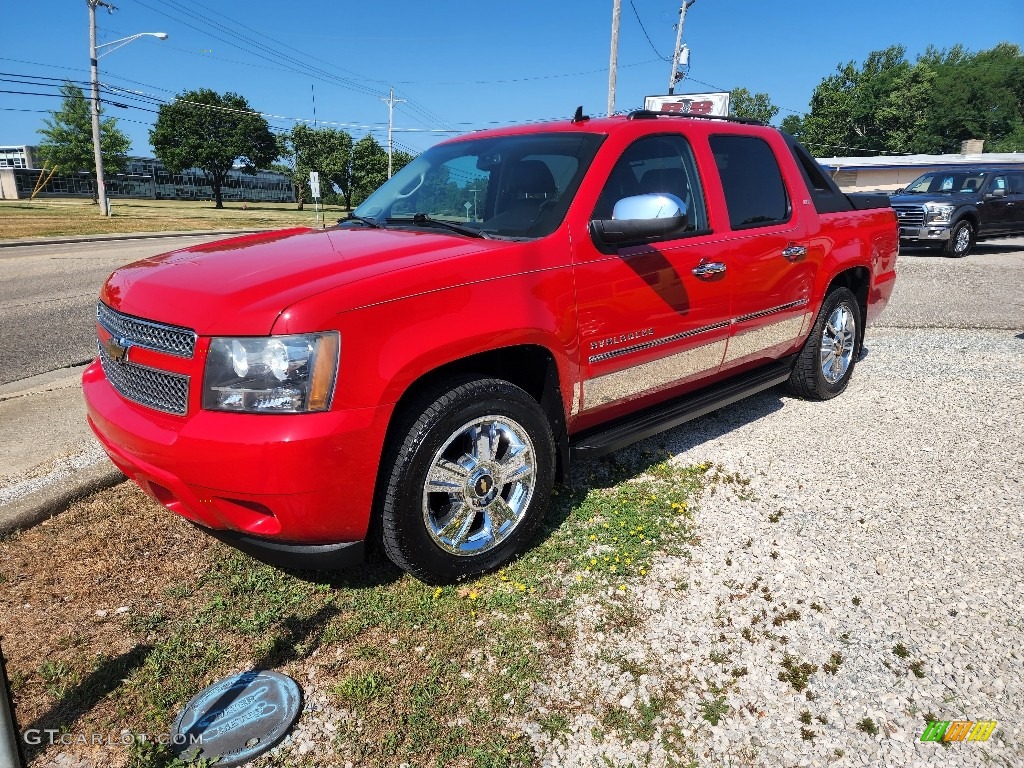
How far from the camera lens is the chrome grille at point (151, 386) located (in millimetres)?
2391

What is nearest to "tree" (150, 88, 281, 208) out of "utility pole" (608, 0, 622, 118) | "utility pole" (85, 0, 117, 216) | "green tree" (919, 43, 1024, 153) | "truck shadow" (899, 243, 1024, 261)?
"utility pole" (85, 0, 117, 216)

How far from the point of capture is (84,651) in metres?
2.41

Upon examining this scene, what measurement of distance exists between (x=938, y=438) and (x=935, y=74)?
310 feet

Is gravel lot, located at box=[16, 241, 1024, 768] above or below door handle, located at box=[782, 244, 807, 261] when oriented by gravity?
below

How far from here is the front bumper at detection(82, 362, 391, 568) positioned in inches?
87.7

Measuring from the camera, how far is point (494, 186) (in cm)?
343

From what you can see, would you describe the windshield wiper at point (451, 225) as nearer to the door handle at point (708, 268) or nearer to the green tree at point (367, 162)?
the door handle at point (708, 268)

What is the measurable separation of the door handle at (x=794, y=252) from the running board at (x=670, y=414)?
767 millimetres

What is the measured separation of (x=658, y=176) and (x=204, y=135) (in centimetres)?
7209

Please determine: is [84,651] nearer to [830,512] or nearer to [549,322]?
[549,322]

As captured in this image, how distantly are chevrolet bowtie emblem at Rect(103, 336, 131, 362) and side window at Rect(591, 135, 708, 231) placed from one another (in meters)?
2.07

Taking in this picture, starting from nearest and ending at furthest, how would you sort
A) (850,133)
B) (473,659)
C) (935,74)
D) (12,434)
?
(473,659) → (12,434) → (935,74) → (850,133)

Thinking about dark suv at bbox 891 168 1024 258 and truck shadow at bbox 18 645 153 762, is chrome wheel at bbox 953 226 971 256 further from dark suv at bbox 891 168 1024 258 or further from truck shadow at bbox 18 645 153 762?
truck shadow at bbox 18 645 153 762

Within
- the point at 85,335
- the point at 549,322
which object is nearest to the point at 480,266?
the point at 549,322
